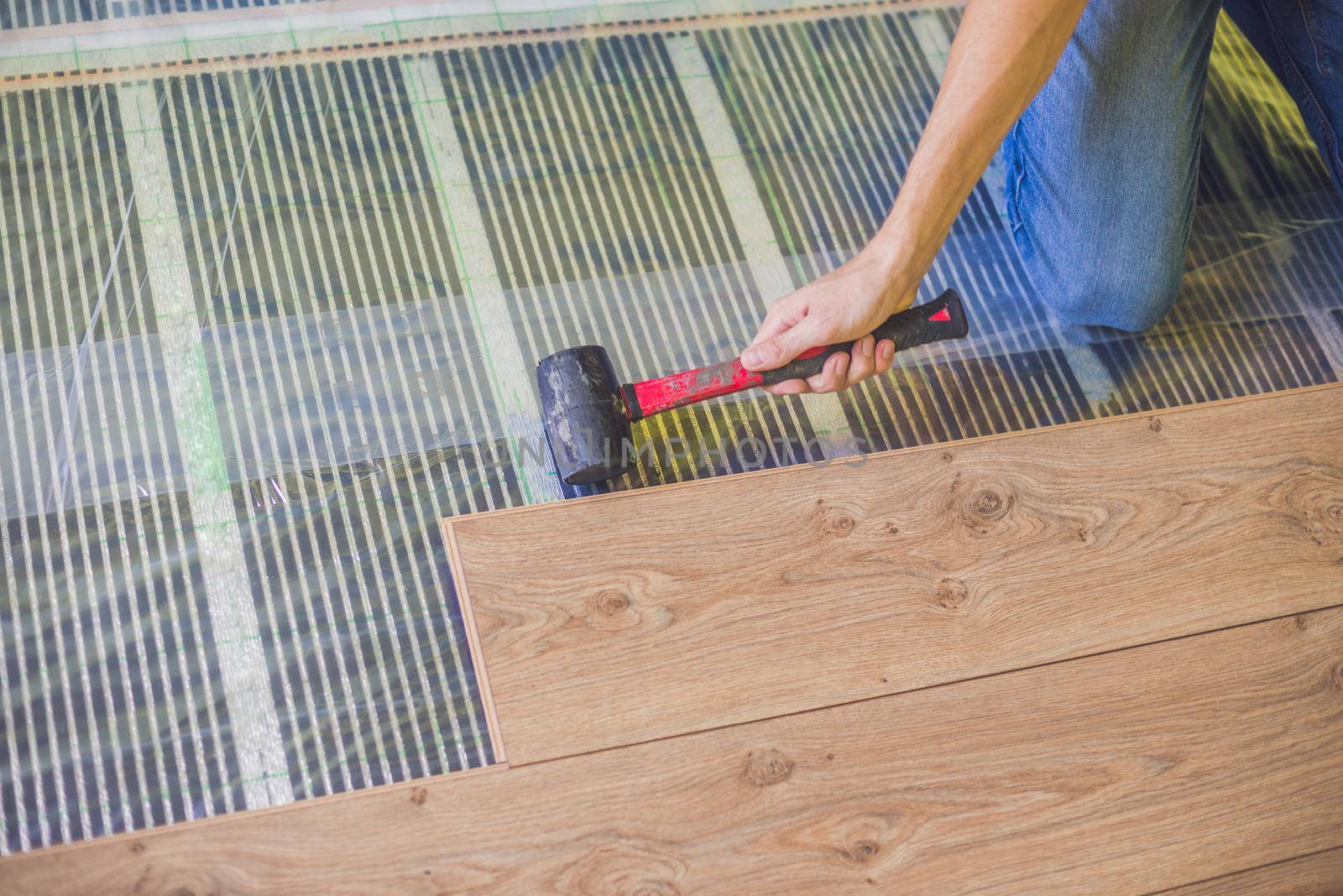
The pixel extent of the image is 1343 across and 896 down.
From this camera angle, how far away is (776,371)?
127 centimetres

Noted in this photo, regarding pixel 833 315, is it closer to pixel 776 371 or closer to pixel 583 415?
pixel 776 371

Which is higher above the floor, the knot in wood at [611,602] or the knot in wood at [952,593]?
the knot in wood at [611,602]

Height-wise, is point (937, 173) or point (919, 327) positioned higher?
point (937, 173)

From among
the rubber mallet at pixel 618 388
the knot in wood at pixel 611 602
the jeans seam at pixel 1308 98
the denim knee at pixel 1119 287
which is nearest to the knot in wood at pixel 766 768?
the knot in wood at pixel 611 602

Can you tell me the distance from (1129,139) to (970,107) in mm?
336

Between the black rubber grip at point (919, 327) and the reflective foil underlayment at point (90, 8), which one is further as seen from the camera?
the reflective foil underlayment at point (90, 8)

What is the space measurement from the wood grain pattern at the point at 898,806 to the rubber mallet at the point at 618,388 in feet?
1.11

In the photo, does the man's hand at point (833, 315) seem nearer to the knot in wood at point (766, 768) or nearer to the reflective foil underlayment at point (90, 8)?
the knot in wood at point (766, 768)

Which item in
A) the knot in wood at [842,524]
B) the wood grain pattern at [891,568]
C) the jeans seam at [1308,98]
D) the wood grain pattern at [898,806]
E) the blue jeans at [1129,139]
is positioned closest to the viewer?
the wood grain pattern at [898,806]

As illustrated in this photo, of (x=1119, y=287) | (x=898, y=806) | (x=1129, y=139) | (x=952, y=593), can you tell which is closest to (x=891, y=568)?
(x=952, y=593)

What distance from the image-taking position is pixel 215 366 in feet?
4.38

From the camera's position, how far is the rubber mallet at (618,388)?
125 cm

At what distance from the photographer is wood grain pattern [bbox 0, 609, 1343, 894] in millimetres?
1083

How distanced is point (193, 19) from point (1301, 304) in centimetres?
166
